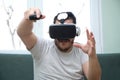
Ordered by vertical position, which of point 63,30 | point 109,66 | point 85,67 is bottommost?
point 109,66

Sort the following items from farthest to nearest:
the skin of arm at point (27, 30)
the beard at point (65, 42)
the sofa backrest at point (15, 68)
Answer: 1. the sofa backrest at point (15, 68)
2. the beard at point (65, 42)
3. the skin of arm at point (27, 30)

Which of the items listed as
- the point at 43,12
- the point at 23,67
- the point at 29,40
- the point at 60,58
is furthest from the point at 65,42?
the point at 43,12

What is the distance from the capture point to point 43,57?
1.34m

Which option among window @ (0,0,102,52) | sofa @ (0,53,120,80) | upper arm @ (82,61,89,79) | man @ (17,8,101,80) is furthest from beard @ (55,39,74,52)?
window @ (0,0,102,52)

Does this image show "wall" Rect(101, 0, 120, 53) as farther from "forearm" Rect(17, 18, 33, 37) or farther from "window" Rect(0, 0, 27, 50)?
"forearm" Rect(17, 18, 33, 37)

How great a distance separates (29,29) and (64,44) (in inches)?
8.9

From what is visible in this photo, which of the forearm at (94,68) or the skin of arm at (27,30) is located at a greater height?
the skin of arm at (27,30)

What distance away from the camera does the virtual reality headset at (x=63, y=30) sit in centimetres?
119

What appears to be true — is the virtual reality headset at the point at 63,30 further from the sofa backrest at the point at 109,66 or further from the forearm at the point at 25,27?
the sofa backrest at the point at 109,66

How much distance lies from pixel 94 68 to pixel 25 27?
459mm

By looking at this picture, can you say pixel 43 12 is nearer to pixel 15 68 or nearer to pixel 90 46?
pixel 15 68

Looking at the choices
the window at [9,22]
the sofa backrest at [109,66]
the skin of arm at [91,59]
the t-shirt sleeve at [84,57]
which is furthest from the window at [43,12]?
the skin of arm at [91,59]

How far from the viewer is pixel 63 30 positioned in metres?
1.20

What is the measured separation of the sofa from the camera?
6.17 feet
